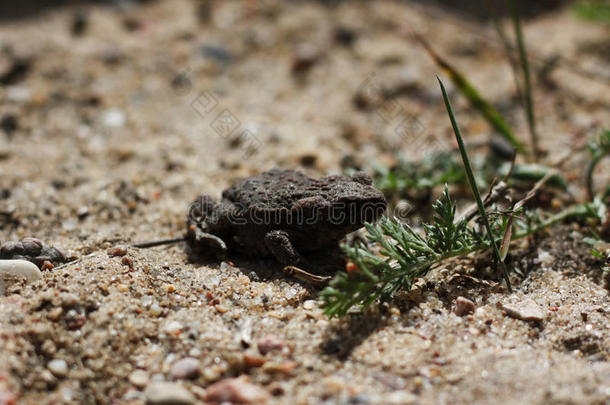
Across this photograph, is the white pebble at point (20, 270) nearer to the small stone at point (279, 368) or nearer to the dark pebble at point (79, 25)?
the small stone at point (279, 368)

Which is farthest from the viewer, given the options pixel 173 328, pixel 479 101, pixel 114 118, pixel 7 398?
pixel 114 118

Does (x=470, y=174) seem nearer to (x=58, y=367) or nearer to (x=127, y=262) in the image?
(x=127, y=262)

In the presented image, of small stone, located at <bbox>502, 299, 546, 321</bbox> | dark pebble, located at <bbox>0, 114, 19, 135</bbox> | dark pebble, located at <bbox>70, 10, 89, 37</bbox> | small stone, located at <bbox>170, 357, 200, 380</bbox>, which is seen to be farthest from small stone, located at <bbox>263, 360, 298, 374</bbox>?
dark pebble, located at <bbox>70, 10, 89, 37</bbox>

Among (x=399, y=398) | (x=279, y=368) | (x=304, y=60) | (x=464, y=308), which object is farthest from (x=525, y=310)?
(x=304, y=60)

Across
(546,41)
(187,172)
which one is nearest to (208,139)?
(187,172)

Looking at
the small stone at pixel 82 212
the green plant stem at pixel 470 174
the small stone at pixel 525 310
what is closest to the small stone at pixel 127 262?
the small stone at pixel 82 212

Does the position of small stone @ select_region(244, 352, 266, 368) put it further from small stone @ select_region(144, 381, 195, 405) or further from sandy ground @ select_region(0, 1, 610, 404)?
small stone @ select_region(144, 381, 195, 405)
